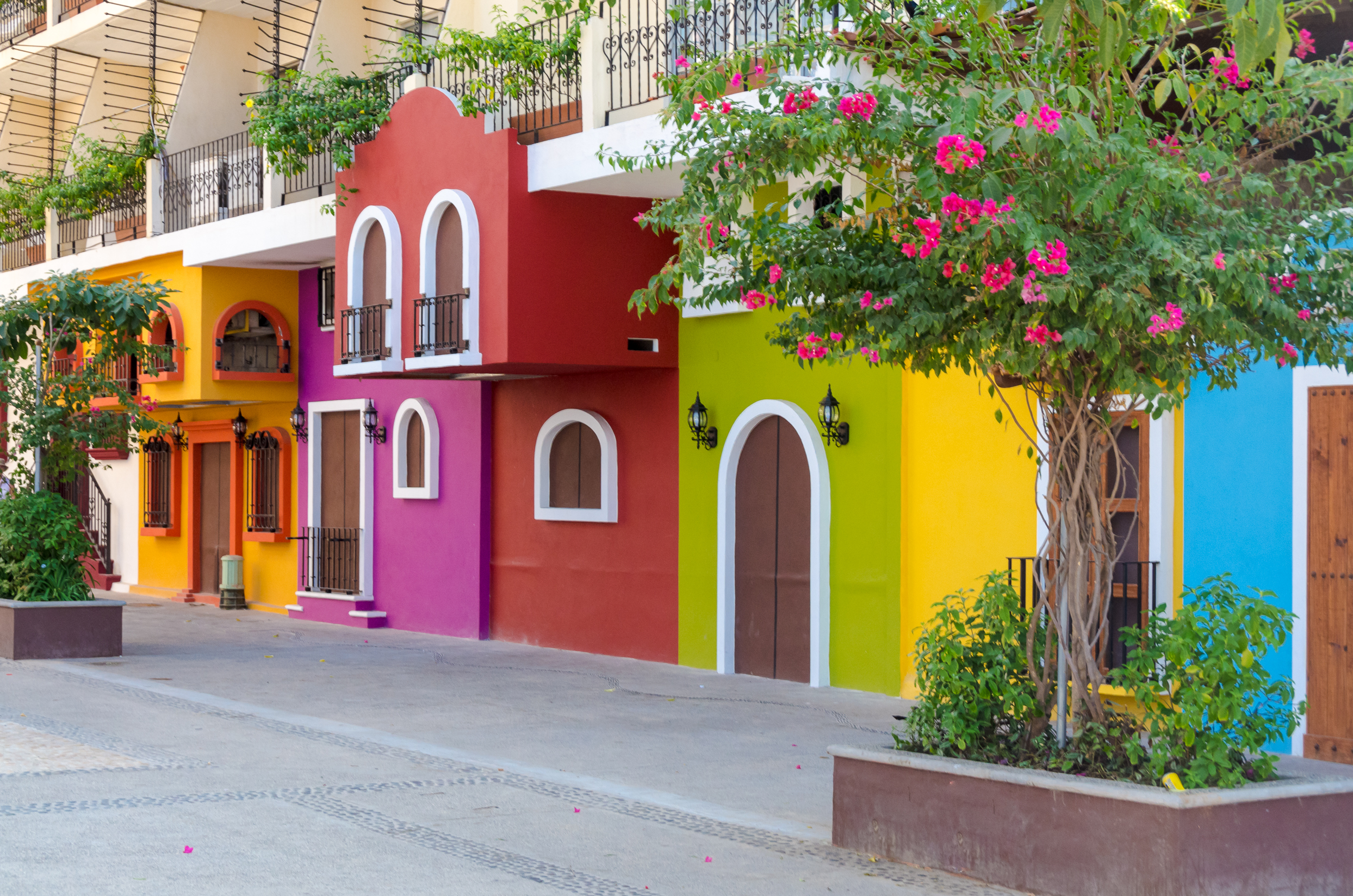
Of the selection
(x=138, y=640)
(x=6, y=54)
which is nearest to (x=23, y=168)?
(x=6, y=54)

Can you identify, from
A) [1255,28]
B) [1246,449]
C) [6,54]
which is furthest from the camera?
[6,54]

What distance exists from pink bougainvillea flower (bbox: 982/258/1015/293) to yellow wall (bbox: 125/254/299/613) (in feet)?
50.1

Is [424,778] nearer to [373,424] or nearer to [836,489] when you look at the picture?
[836,489]

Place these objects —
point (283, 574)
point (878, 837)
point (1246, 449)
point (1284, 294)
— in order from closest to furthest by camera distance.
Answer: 1. point (1284, 294)
2. point (878, 837)
3. point (1246, 449)
4. point (283, 574)

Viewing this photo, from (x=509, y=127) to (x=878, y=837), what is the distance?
367 inches

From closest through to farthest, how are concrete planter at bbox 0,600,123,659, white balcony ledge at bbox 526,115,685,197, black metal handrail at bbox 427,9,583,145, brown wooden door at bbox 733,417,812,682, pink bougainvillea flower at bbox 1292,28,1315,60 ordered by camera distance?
pink bougainvillea flower at bbox 1292,28,1315,60, white balcony ledge at bbox 526,115,685,197, brown wooden door at bbox 733,417,812,682, concrete planter at bbox 0,600,123,659, black metal handrail at bbox 427,9,583,145

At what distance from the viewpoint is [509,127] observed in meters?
14.2

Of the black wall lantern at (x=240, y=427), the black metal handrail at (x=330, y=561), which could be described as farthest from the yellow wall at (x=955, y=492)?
the black wall lantern at (x=240, y=427)

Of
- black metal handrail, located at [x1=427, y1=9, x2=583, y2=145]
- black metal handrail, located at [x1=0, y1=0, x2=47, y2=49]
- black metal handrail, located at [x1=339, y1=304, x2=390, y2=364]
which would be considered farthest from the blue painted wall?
black metal handrail, located at [x1=0, y1=0, x2=47, y2=49]

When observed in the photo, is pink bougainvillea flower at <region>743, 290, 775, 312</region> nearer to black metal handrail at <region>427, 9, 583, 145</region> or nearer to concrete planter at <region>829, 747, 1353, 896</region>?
concrete planter at <region>829, 747, 1353, 896</region>

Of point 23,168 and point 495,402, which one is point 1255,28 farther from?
point 23,168

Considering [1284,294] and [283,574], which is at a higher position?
[1284,294]

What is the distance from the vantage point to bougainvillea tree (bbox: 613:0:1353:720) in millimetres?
5605

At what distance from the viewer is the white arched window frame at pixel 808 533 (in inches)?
500
